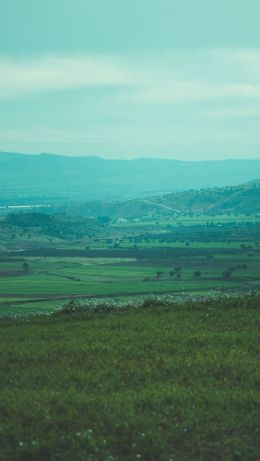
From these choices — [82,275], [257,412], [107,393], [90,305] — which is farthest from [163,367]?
[82,275]

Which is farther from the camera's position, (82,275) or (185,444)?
(82,275)

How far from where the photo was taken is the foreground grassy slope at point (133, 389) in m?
10.5

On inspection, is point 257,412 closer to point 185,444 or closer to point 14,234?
point 185,444

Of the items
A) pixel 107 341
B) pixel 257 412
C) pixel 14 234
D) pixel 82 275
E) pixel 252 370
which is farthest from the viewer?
pixel 14 234

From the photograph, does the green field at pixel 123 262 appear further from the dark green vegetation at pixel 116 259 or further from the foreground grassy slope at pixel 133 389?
the foreground grassy slope at pixel 133 389

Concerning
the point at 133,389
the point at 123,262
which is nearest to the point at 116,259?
the point at 123,262

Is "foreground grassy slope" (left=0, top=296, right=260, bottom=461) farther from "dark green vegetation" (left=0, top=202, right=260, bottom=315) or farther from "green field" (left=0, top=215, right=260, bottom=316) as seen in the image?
"dark green vegetation" (left=0, top=202, right=260, bottom=315)

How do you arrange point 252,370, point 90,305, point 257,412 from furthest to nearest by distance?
point 90,305 < point 252,370 < point 257,412

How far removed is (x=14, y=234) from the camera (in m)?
154

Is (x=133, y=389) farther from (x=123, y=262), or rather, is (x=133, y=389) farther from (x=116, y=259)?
(x=116, y=259)

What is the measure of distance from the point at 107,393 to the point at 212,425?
2.61m

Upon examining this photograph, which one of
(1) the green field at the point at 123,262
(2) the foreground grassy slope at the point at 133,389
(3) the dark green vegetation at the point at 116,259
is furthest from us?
(3) the dark green vegetation at the point at 116,259

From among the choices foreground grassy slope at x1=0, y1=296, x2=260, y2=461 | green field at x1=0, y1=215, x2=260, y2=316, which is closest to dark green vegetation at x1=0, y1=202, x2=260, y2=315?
green field at x1=0, y1=215, x2=260, y2=316

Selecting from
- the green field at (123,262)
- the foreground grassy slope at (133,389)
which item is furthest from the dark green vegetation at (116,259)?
the foreground grassy slope at (133,389)
